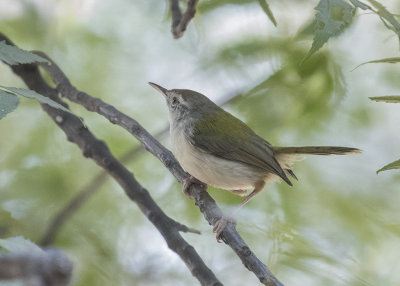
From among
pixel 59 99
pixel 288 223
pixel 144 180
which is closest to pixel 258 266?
pixel 288 223

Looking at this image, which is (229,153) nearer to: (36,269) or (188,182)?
(188,182)

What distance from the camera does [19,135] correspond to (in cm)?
293

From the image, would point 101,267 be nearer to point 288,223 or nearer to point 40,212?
point 40,212

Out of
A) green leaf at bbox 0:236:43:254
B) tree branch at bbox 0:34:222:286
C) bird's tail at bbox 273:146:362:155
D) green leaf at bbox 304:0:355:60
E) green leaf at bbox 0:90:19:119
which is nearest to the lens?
green leaf at bbox 0:90:19:119

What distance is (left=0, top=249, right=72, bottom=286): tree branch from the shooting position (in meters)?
1.64

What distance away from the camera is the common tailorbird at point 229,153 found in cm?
238

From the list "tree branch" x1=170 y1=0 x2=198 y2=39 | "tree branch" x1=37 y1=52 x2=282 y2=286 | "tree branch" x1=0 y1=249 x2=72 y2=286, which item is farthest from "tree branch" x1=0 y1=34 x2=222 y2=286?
"tree branch" x1=170 y1=0 x2=198 y2=39

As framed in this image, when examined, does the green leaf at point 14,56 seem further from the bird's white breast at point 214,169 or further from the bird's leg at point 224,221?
the bird's white breast at point 214,169

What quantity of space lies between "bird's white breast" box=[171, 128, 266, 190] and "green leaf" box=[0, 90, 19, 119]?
1334 millimetres

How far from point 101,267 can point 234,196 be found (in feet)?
2.72

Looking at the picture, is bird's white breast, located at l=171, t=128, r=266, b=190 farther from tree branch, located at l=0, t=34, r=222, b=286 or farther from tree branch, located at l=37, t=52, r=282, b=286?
tree branch, located at l=0, t=34, r=222, b=286

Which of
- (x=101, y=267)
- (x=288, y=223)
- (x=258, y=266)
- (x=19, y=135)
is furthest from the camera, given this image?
(x=19, y=135)

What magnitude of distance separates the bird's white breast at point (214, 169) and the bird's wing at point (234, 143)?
0.12ft

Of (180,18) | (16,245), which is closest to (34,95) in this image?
(16,245)
